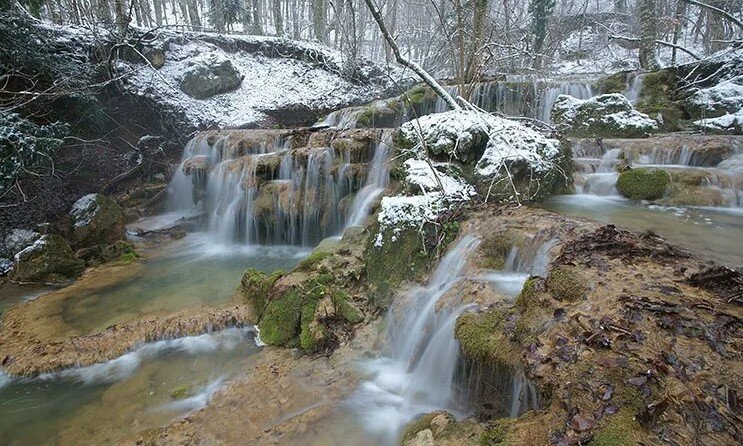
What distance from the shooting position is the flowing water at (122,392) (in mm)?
3764

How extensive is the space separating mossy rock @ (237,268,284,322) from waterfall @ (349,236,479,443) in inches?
72.0

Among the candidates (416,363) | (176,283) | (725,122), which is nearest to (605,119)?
(725,122)

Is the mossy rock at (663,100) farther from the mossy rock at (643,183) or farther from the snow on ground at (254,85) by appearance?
the snow on ground at (254,85)

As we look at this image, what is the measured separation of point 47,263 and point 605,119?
40.8 ft

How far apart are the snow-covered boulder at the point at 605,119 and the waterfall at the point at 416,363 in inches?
282

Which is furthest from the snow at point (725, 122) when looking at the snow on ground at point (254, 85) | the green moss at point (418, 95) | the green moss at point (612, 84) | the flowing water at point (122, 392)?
the snow on ground at point (254, 85)

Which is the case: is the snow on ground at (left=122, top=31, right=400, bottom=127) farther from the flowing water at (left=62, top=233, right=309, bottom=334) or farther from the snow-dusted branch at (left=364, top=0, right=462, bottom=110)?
the snow-dusted branch at (left=364, top=0, right=462, bottom=110)

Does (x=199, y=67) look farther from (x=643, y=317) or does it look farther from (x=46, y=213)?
(x=643, y=317)

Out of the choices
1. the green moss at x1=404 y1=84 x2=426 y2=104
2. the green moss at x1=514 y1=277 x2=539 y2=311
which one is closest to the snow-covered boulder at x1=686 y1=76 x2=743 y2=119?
the green moss at x1=404 y1=84 x2=426 y2=104

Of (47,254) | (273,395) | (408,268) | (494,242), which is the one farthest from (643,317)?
(47,254)

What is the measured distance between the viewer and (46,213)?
8711 mm

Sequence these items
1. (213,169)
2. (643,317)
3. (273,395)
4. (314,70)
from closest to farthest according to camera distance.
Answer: (643,317) → (273,395) → (213,169) → (314,70)

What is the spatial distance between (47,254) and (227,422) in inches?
242

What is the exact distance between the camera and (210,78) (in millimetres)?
15539
